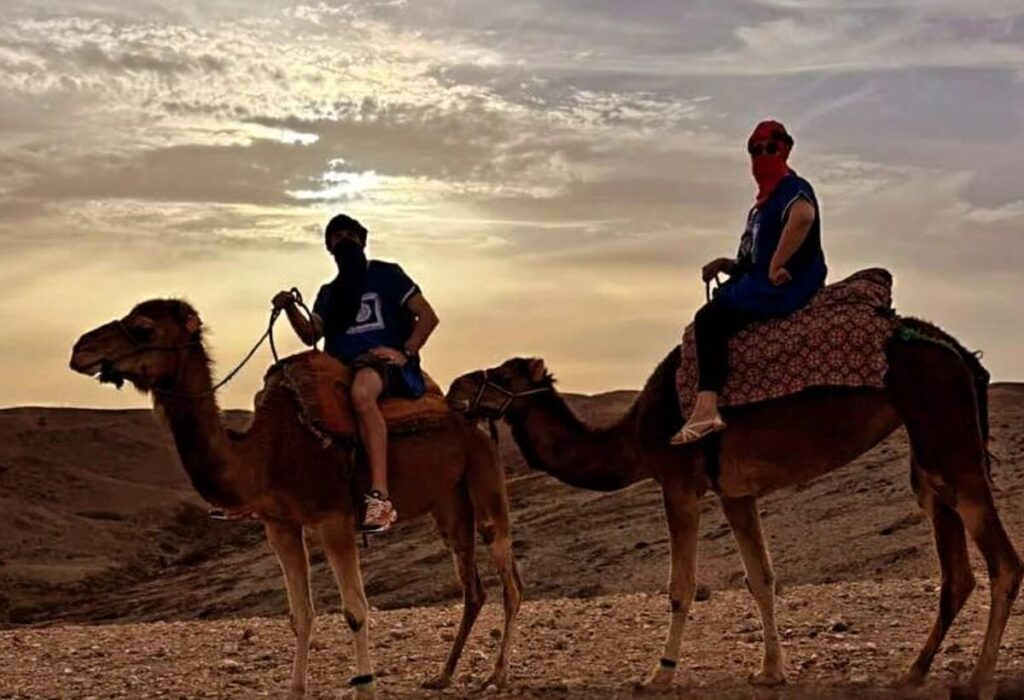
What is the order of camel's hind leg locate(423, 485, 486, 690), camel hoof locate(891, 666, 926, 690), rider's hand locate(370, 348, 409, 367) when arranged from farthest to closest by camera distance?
camel's hind leg locate(423, 485, 486, 690)
rider's hand locate(370, 348, 409, 367)
camel hoof locate(891, 666, 926, 690)

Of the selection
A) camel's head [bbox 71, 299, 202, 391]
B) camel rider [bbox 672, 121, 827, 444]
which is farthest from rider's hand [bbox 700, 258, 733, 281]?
camel's head [bbox 71, 299, 202, 391]

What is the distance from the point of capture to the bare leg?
958 centimetres

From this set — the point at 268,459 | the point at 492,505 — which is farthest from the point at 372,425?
the point at 492,505

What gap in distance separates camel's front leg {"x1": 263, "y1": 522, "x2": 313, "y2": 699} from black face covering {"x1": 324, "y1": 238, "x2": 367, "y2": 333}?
1.43m

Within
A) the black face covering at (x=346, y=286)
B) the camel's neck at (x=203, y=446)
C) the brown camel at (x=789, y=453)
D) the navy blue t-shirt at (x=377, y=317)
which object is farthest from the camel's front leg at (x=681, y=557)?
the camel's neck at (x=203, y=446)

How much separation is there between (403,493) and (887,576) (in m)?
8.45

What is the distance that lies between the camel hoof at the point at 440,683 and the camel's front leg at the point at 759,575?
2.11 m

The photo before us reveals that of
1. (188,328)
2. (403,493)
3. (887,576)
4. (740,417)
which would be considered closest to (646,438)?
(740,417)

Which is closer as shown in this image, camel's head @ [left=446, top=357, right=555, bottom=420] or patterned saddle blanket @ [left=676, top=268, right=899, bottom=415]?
patterned saddle blanket @ [left=676, top=268, right=899, bottom=415]

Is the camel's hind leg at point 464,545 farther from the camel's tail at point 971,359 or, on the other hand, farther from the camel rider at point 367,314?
the camel's tail at point 971,359

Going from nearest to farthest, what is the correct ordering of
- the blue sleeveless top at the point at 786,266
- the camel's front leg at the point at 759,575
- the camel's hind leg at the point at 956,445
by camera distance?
the camel's hind leg at the point at 956,445
the blue sleeveless top at the point at 786,266
the camel's front leg at the point at 759,575

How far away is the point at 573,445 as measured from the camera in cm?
1030

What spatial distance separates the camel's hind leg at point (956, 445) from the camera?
8930 mm

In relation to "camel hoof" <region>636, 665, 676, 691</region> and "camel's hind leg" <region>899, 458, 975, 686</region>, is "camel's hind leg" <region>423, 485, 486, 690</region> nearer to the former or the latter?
"camel hoof" <region>636, 665, 676, 691</region>
